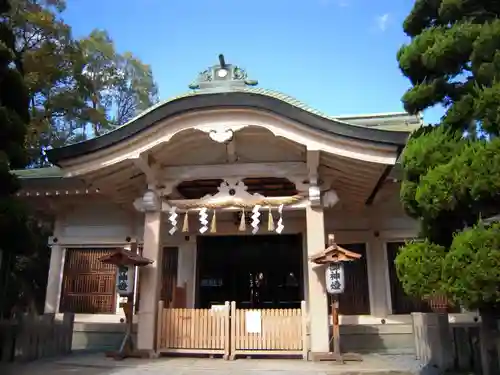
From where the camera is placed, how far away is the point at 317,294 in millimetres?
8344

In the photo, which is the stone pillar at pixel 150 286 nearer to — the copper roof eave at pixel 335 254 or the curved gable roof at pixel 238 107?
the curved gable roof at pixel 238 107

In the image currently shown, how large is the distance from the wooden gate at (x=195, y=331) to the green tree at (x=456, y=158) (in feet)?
13.6

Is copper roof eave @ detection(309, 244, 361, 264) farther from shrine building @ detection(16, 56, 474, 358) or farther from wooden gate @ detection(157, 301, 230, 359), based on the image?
wooden gate @ detection(157, 301, 230, 359)

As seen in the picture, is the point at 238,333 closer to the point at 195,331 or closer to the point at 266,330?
the point at 266,330

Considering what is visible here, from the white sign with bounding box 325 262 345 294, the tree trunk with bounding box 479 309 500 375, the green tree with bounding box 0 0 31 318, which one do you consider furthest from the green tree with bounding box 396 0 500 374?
the green tree with bounding box 0 0 31 318

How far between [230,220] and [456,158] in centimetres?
705

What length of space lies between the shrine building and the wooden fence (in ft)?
6.07

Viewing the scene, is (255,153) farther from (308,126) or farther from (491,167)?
(491,167)

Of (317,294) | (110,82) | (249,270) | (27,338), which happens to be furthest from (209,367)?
(110,82)

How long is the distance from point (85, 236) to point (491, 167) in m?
9.86

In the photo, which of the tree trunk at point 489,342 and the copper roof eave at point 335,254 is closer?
the tree trunk at point 489,342

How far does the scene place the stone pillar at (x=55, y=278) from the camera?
11141mm

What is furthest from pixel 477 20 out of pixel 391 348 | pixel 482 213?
pixel 391 348

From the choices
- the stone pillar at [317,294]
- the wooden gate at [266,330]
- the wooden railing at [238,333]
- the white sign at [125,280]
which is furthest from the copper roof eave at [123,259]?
the stone pillar at [317,294]
